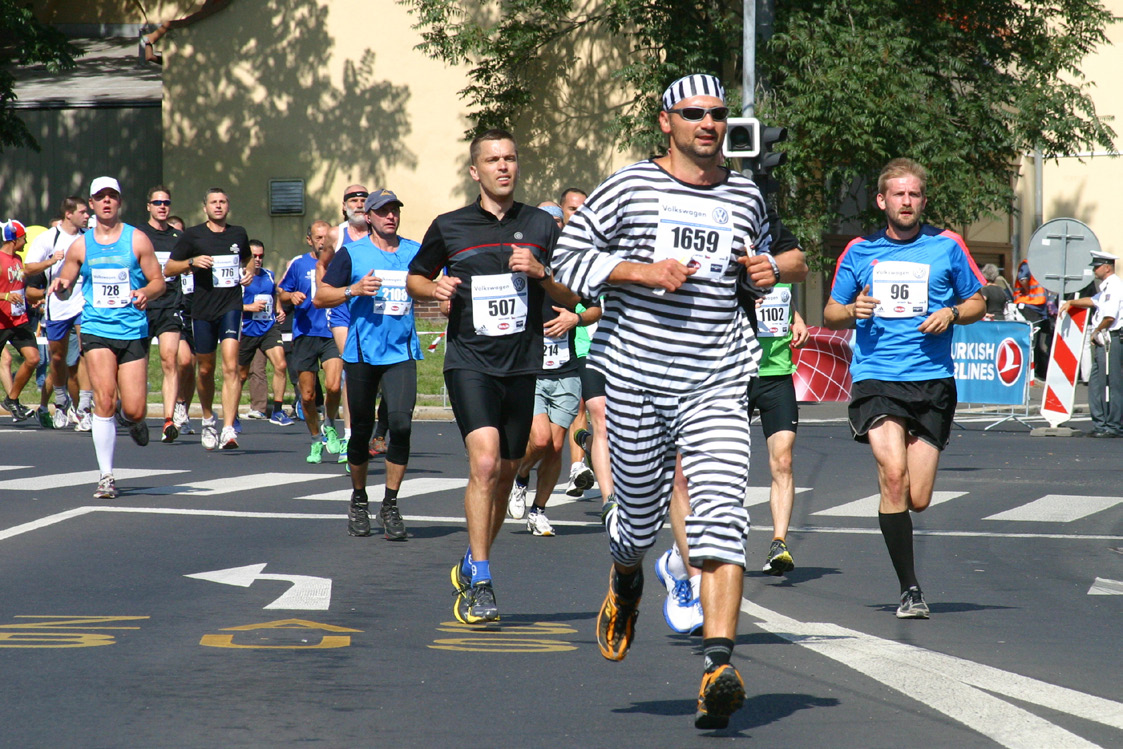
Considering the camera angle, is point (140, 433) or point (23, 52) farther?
point (23, 52)

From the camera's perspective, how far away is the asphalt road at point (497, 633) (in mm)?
5055

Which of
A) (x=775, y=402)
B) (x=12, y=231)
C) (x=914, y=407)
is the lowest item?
(x=775, y=402)

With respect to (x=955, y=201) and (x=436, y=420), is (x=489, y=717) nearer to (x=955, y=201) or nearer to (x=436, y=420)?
(x=436, y=420)

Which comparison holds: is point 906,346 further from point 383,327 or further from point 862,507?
point 862,507

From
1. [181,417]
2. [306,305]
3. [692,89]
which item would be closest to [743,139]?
[306,305]

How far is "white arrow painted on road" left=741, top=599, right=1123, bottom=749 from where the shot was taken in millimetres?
4965

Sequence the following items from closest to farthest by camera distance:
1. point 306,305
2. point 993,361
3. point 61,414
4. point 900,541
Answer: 1. point 900,541
2. point 306,305
3. point 61,414
4. point 993,361

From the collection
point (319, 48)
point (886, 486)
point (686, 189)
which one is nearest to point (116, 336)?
point (886, 486)

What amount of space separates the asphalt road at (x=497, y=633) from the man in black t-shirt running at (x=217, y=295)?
123 inches

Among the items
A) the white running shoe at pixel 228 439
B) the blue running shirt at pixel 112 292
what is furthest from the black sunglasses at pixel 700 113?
the white running shoe at pixel 228 439

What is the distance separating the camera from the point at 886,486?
24.5 ft

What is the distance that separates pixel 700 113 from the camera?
210 inches

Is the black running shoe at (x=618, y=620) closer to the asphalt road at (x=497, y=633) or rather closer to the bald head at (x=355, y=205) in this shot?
the asphalt road at (x=497, y=633)

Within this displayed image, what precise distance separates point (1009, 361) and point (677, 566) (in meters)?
15.0
